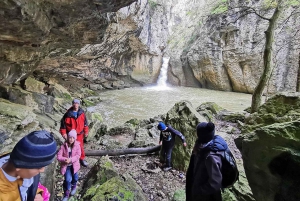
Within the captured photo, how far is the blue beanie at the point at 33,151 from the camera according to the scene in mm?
1705

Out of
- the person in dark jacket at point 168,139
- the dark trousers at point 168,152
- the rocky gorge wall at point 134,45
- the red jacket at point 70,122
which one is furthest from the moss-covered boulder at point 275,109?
the red jacket at point 70,122

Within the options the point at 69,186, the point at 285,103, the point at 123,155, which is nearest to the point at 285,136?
the point at 69,186

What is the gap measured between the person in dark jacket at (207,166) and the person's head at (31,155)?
6.15 feet

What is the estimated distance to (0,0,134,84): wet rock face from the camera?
3.87 metres

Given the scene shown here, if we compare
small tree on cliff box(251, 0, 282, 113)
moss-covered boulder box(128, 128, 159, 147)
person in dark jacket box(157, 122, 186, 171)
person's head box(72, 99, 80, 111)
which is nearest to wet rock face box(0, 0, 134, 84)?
person's head box(72, 99, 80, 111)

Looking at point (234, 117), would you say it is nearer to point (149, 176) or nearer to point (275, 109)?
point (275, 109)

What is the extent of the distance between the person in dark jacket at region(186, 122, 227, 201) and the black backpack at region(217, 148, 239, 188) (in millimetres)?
74

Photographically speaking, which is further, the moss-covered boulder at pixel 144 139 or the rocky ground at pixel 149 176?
the moss-covered boulder at pixel 144 139

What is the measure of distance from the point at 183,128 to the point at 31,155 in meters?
4.97

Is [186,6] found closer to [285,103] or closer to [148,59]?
[148,59]

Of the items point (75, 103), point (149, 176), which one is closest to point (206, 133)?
point (149, 176)

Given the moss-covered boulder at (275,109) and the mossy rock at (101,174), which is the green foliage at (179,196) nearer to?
the mossy rock at (101,174)

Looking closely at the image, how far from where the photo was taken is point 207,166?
8.72 ft

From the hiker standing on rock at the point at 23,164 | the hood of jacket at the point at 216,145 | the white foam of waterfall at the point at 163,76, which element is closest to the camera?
the hiker standing on rock at the point at 23,164
